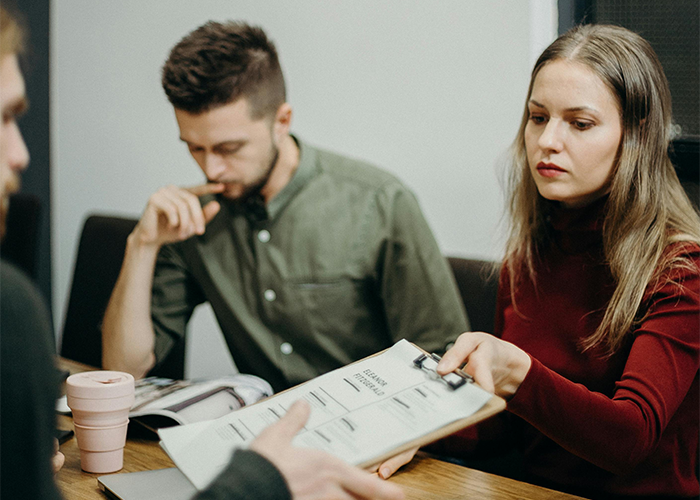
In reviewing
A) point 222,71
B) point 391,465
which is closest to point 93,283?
point 222,71

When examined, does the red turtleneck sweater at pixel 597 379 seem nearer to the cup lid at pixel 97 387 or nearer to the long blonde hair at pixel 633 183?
the long blonde hair at pixel 633 183

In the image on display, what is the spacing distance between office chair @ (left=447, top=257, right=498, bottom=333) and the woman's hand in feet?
1.76

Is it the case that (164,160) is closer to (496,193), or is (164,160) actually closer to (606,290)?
(496,193)

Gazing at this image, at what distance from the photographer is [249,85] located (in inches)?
56.1

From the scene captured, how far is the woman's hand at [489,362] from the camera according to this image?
0.81m

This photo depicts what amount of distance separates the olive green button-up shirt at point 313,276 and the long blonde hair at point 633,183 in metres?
0.44

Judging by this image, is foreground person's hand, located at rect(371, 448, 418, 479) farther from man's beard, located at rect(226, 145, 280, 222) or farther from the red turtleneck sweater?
man's beard, located at rect(226, 145, 280, 222)

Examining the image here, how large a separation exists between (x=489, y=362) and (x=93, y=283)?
1395 mm

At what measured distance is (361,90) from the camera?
2.10m

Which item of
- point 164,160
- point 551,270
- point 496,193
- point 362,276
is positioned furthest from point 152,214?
point 164,160

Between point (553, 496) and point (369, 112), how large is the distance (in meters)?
1.46

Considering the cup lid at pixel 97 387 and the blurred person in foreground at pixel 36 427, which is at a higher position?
the blurred person in foreground at pixel 36 427

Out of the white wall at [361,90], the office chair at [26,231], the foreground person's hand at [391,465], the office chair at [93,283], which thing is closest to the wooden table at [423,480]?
the foreground person's hand at [391,465]

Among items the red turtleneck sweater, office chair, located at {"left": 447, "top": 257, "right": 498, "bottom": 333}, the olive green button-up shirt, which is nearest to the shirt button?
the olive green button-up shirt
